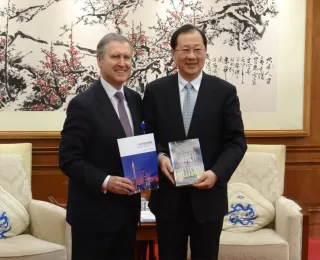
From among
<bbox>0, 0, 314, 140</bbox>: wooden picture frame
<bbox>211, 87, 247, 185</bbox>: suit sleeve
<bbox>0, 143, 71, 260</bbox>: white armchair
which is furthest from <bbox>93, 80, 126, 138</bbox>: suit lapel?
<bbox>0, 0, 314, 140</bbox>: wooden picture frame

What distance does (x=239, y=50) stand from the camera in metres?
4.01

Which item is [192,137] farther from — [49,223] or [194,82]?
[49,223]

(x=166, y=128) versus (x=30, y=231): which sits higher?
(x=166, y=128)

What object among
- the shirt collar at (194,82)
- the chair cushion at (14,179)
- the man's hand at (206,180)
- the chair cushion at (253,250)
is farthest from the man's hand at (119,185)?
the chair cushion at (14,179)

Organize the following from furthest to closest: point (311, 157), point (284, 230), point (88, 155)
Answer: point (311, 157), point (284, 230), point (88, 155)

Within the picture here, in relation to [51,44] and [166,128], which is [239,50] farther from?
[166,128]

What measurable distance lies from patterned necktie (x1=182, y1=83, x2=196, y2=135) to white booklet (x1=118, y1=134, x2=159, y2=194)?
0.16 m

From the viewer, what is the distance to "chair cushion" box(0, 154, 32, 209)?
3.31m

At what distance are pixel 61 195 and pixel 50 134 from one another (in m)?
0.51

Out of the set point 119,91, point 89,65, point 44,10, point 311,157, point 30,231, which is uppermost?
point 44,10

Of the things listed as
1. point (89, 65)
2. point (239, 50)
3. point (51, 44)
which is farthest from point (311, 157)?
point (51, 44)

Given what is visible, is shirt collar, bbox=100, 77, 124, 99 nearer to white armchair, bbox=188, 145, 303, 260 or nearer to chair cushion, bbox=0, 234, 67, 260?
chair cushion, bbox=0, 234, 67, 260

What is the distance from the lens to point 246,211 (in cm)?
333

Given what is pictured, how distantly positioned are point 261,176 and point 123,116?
174 centimetres
